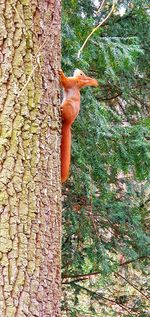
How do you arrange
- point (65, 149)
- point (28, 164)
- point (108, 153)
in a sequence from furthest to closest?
point (108, 153) → point (65, 149) → point (28, 164)

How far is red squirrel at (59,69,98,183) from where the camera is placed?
201 centimetres

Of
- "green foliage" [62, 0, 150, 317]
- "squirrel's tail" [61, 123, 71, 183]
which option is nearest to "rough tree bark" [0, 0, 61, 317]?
"squirrel's tail" [61, 123, 71, 183]

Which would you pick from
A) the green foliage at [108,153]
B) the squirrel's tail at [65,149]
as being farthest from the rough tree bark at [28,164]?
the green foliage at [108,153]

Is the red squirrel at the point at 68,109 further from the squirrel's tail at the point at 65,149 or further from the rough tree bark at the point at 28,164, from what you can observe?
the rough tree bark at the point at 28,164

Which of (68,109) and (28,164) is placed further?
(68,109)

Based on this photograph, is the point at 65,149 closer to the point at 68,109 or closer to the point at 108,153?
the point at 68,109

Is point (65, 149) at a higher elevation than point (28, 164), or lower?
higher

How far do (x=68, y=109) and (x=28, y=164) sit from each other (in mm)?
360

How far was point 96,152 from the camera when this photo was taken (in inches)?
152

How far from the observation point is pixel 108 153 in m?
3.79

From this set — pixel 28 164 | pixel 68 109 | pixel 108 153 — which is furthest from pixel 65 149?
pixel 108 153

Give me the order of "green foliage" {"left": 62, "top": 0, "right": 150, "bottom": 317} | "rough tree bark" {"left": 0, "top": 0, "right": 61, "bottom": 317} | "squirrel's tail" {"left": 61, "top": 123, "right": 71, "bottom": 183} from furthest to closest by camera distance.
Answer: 1. "green foliage" {"left": 62, "top": 0, "right": 150, "bottom": 317}
2. "squirrel's tail" {"left": 61, "top": 123, "right": 71, "bottom": 183}
3. "rough tree bark" {"left": 0, "top": 0, "right": 61, "bottom": 317}

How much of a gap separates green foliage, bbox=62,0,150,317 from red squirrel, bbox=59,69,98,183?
1.05 m

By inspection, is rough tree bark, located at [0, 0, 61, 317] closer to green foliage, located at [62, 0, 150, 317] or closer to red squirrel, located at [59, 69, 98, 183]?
red squirrel, located at [59, 69, 98, 183]
